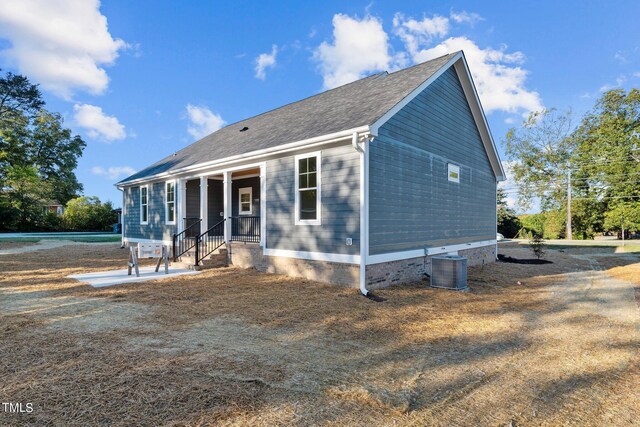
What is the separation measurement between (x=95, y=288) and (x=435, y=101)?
10.3m

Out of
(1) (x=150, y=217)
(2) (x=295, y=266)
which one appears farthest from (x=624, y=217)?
(1) (x=150, y=217)

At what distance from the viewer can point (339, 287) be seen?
7926mm

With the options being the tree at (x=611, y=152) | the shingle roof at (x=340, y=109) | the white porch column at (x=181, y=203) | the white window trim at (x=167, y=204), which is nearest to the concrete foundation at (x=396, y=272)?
the shingle roof at (x=340, y=109)

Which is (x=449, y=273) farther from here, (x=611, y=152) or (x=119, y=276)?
(x=611, y=152)

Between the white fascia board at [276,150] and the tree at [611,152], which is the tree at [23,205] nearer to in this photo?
the white fascia board at [276,150]

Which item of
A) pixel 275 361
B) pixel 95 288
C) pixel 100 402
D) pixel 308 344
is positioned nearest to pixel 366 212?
pixel 308 344

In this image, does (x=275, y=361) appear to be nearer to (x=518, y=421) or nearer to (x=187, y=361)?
(x=187, y=361)

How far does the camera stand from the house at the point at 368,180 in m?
7.94

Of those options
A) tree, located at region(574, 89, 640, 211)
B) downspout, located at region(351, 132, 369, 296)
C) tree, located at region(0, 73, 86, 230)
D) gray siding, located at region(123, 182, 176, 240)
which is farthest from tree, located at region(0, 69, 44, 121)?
tree, located at region(574, 89, 640, 211)

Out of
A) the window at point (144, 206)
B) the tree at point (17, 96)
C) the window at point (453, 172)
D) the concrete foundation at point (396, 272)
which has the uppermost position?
the tree at point (17, 96)

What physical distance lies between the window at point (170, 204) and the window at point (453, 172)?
34.9 feet

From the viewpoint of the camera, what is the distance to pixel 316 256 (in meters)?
8.56

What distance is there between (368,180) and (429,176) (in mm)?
3065

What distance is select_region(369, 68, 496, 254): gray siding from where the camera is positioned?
8.25 metres
